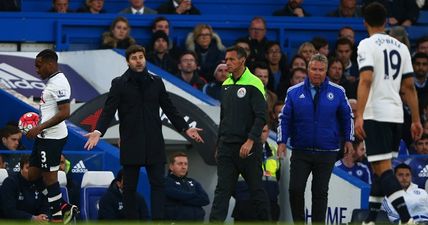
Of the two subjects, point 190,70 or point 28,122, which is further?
point 190,70

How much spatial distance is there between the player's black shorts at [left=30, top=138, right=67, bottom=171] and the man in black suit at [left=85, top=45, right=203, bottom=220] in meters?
0.49

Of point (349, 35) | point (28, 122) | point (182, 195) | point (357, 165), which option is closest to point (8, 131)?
point (28, 122)

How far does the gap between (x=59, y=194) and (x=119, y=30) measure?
18.3 feet

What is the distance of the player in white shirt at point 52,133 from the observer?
14.5 m

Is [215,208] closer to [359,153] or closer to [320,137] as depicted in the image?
[320,137]

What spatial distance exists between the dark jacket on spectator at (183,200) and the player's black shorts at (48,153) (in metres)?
1.95

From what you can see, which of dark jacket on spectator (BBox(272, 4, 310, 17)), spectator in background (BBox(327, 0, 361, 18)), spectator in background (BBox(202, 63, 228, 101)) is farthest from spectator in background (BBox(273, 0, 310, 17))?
spectator in background (BBox(202, 63, 228, 101))

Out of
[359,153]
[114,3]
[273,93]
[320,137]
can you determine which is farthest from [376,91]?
[114,3]

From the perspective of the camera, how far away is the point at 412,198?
16.9 m

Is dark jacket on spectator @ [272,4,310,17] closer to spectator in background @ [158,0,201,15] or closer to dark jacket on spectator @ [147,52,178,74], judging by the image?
spectator in background @ [158,0,201,15]

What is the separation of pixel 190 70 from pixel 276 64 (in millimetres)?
1538

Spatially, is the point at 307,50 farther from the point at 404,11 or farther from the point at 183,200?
the point at 183,200

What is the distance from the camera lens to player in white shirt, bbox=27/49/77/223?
1449cm

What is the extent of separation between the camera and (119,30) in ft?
65.4
